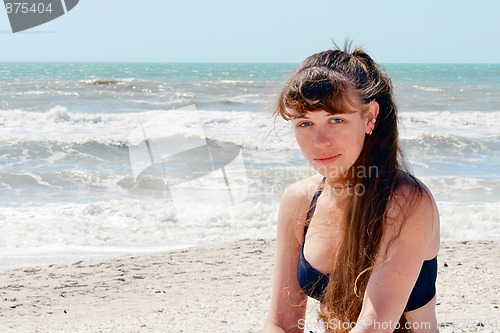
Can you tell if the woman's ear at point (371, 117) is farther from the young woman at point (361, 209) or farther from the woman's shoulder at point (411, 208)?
the woman's shoulder at point (411, 208)

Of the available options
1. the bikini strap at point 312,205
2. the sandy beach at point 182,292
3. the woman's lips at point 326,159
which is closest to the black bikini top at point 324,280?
the bikini strap at point 312,205

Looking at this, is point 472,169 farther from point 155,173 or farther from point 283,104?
point 283,104

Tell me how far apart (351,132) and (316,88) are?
0.16 m

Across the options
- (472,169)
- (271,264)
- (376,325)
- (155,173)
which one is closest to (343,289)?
(376,325)

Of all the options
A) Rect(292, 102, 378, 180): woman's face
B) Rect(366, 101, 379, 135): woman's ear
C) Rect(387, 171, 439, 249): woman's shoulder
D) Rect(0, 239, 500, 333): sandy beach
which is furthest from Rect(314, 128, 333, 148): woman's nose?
Rect(0, 239, 500, 333): sandy beach

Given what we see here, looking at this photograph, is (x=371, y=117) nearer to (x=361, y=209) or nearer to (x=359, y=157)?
(x=359, y=157)

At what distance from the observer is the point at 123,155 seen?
13.3 m

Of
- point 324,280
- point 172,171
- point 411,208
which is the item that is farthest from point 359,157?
point 172,171

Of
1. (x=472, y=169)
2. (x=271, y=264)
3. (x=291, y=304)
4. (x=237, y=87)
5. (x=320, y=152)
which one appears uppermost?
(x=320, y=152)

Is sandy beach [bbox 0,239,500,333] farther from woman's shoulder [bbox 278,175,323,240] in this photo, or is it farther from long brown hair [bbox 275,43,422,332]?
long brown hair [bbox 275,43,422,332]

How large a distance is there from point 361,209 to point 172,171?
32.3 ft

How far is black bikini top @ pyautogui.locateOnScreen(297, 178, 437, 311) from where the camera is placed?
1570 millimetres

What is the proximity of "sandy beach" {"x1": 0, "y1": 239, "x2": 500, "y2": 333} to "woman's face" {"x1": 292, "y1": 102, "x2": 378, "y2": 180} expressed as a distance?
2440 millimetres

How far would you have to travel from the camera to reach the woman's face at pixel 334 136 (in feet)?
4.97
